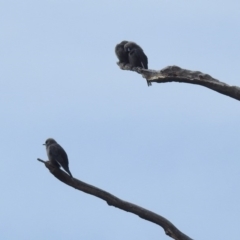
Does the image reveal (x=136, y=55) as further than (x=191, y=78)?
Yes

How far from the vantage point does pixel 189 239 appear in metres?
12.3

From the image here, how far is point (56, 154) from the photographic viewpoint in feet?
52.3

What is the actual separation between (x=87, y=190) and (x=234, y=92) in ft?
8.98

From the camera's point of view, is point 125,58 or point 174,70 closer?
point 174,70

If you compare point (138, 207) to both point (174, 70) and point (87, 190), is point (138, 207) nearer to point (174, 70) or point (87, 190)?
point (87, 190)

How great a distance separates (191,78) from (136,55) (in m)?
5.83

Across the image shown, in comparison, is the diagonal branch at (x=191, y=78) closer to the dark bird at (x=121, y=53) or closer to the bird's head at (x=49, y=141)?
the bird's head at (x=49, y=141)

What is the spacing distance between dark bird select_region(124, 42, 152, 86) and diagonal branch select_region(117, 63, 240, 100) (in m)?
3.65

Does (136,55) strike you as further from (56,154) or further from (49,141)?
(56,154)

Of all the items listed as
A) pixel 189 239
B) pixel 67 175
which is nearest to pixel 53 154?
pixel 67 175

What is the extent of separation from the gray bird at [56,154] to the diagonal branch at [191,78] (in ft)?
7.74

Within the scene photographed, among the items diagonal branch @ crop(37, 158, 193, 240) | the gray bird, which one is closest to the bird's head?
the gray bird

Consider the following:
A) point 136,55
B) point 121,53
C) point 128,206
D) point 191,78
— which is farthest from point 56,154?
point 191,78

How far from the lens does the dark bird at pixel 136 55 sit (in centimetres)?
1734
